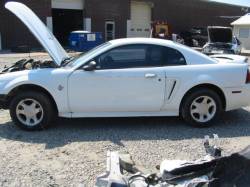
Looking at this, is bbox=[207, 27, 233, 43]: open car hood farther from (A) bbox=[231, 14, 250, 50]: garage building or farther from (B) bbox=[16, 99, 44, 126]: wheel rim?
(B) bbox=[16, 99, 44, 126]: wheel rim

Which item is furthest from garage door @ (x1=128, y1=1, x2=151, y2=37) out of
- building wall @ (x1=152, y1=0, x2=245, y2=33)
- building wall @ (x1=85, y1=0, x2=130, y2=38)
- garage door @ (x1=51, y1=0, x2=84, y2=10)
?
garage door @ (x1=51, y1=0, x2=84, y2=10)

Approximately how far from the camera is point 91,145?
19.2ft

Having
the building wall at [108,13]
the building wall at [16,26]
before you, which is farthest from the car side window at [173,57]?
the building wall at [108,13]

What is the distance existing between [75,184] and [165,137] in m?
2.11

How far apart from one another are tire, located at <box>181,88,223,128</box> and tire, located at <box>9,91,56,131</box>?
218 centimetres

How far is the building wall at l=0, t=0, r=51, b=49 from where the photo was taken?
95.0 ft

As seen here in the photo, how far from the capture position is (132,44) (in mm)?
6609

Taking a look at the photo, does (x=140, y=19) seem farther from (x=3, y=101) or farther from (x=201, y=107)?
(x=3, y=101)

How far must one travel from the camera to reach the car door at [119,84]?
21.1 ft

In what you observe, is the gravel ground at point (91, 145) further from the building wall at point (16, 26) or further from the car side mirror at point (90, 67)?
the building wall at point (16, 26)

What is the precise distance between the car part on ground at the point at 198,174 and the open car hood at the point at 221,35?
55.4 ft

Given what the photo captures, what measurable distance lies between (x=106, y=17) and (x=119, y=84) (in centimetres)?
2938

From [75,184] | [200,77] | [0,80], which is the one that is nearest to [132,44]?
[200,77]

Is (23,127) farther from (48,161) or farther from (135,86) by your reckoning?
(135,86)
